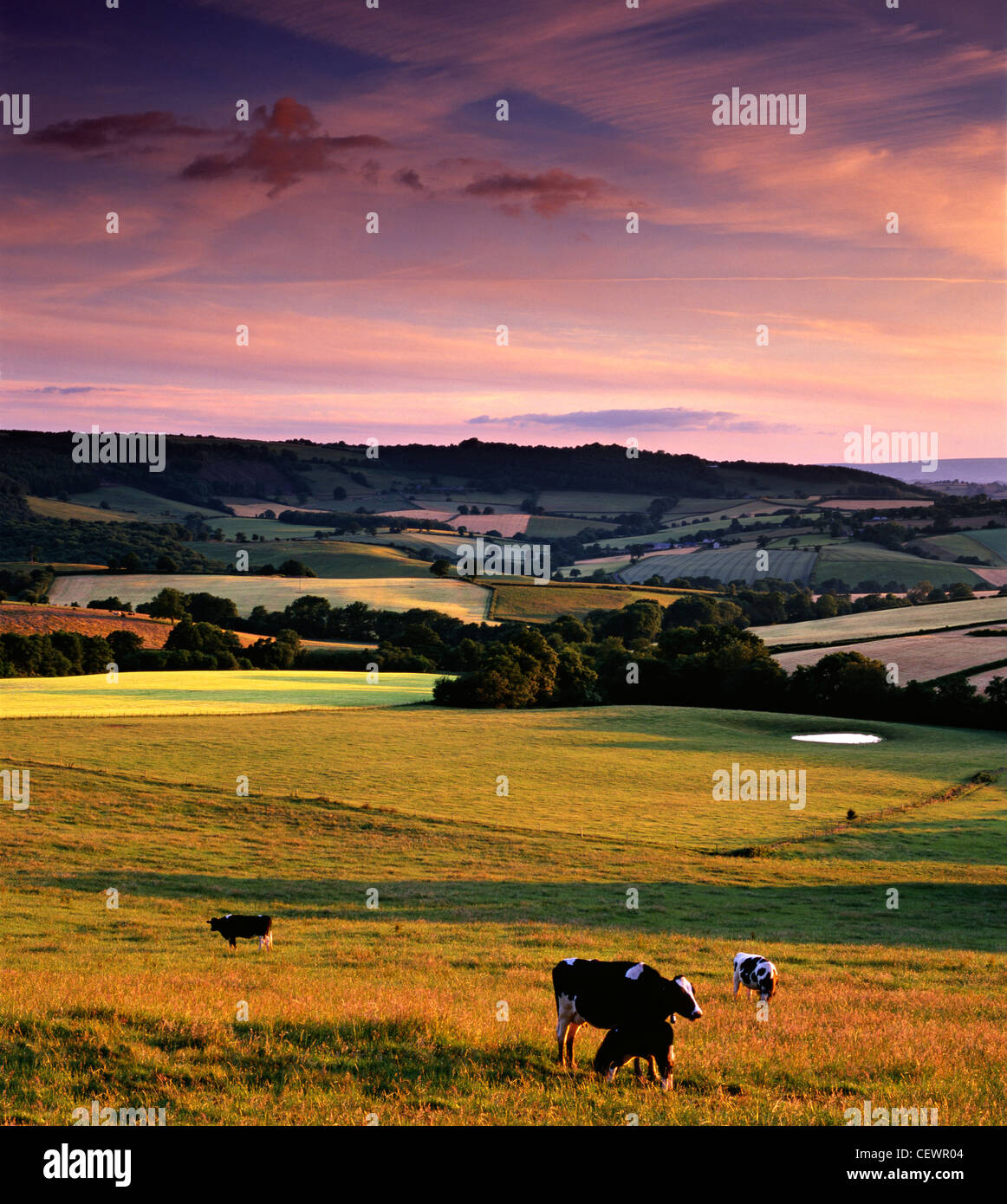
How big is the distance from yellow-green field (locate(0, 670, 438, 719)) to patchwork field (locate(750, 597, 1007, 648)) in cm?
4692

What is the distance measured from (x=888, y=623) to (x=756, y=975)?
4519 inches

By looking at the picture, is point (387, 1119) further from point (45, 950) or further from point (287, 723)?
point (287, 723)

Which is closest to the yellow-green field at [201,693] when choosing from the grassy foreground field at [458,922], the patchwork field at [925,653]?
the grassy foreground field at [458,922]

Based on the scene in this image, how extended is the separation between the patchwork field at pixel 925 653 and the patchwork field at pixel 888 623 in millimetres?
5267

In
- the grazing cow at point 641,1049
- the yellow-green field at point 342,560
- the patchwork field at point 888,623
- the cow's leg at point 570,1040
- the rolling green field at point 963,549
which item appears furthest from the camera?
the rolling green field at point 963,549

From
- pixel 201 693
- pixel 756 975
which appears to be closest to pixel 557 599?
pixel 201 693

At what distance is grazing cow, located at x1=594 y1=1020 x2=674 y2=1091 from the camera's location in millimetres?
10281

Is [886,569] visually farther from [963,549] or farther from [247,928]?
[247,928]

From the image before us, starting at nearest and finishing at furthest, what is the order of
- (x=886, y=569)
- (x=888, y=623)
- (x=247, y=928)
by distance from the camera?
1. (x=247, y=928)
2. (x=888, y=623)
3. (x=886, y=569)

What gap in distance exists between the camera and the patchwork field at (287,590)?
145 meters

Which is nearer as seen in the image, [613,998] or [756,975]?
[613,998]

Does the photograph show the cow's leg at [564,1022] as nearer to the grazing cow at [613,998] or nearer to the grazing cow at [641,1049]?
the grazing cow at [613,998]

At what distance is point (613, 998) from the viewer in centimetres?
1064
